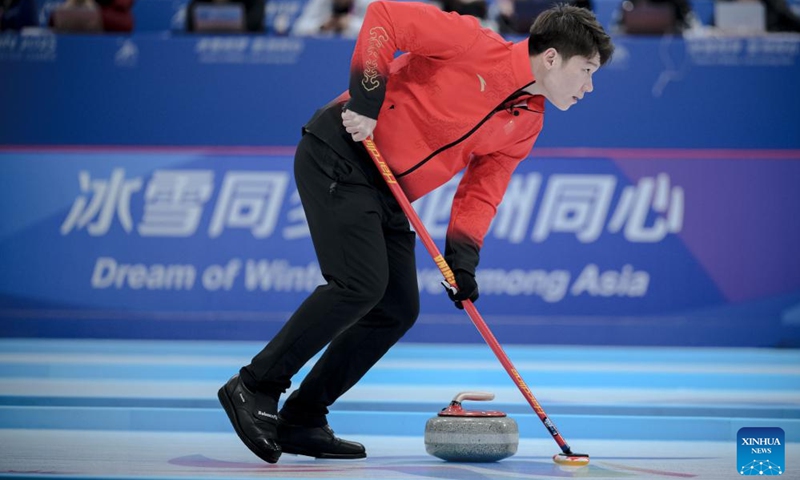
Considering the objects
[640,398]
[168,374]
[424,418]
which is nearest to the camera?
[424,418]

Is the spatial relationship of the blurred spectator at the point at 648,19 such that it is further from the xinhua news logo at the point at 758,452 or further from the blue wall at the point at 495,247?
the xinhua news logo at the point at 758,452

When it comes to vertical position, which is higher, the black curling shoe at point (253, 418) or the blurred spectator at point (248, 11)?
the blurred spectator at point (248, 11)

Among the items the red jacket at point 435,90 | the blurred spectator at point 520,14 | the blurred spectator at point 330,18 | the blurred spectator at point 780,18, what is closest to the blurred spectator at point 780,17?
the blurred spectator at point 780,18

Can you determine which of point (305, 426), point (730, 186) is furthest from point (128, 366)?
point (730, 186)

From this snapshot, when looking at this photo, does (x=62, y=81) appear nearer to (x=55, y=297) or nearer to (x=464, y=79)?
(x=55, y=297)

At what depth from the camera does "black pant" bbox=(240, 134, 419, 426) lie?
12.2 ft

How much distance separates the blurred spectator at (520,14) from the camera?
934 cm

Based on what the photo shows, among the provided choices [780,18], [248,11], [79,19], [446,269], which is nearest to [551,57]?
[446,269]

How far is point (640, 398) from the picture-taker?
5641 mm

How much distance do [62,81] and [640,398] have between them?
5.39 meters

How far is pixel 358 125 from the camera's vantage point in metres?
3.71

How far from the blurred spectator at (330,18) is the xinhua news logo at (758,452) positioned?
6.75 m

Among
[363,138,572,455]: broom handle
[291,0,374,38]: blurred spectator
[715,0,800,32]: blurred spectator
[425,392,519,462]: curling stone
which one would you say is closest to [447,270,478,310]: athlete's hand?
[363,138,572,455]: broom handle

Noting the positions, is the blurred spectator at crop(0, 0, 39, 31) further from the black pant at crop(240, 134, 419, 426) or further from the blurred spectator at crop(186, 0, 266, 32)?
the black pant at crop(240, 134, 419, 426)
